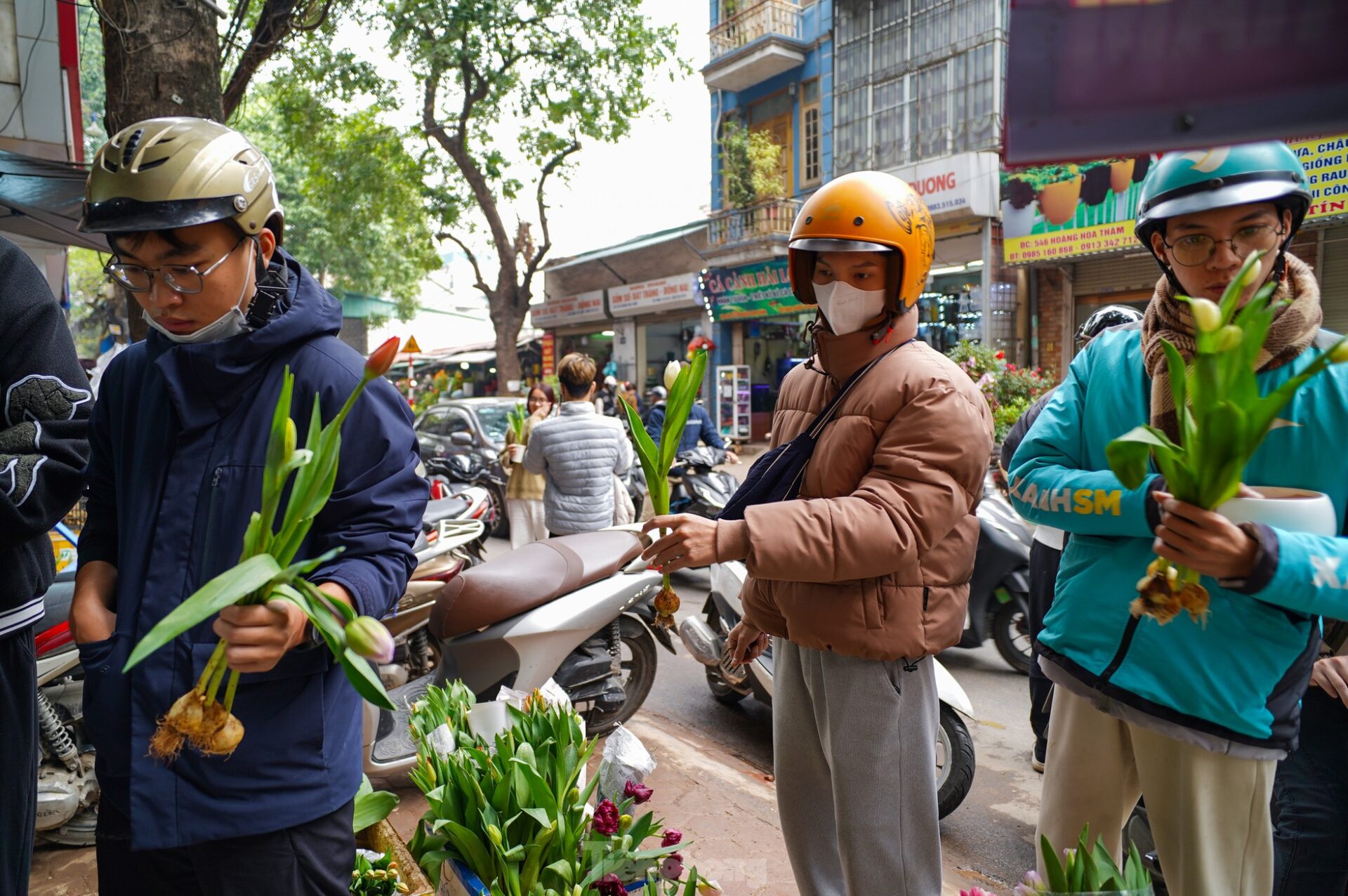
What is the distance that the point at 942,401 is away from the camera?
1748 millimetres

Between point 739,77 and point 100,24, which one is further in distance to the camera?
point 739,77

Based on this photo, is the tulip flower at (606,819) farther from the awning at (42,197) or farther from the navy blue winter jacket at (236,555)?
the awning at (42,197)

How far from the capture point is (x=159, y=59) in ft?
11.7

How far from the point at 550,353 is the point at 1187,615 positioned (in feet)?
74.6

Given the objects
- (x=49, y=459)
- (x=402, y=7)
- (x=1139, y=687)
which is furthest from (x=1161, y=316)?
(x=402, y=7)

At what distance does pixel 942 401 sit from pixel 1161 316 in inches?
16.8

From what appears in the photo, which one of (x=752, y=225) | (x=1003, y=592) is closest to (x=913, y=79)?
(x=752, y=225)

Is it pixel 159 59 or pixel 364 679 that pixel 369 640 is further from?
pixel 159 59

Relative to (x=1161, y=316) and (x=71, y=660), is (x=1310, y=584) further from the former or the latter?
(x=71, y=660)

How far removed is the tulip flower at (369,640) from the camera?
107cm

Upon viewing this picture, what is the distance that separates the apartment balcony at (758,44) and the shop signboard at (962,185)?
4.30 metres

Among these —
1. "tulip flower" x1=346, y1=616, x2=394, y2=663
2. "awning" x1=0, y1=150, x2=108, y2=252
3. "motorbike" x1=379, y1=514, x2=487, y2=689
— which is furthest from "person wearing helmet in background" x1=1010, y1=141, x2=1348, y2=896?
"awning" x1=0, y1=150, x2=108, y2=252

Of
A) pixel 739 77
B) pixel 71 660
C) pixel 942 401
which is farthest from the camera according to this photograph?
pixel 739 77

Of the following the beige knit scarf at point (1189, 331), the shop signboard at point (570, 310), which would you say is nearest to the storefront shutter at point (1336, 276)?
the beige knit scarf at point (1189, 331)
